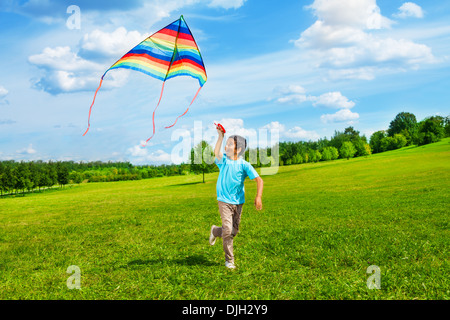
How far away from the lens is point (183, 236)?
11.9 m

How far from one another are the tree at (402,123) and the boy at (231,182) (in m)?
156

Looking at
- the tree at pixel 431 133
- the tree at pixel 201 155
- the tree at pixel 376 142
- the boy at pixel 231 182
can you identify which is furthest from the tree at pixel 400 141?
the boy at pixel 231 182

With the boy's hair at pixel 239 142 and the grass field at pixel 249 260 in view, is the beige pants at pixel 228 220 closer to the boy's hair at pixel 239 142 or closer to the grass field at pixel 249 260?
the grass field at pixel 249 260

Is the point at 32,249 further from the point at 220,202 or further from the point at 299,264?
the point at 299,264

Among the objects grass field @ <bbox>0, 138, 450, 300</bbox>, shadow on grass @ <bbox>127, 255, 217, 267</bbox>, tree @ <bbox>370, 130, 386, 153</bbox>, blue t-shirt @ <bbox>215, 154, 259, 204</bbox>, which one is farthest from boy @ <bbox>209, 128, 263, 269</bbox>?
tree @ <bbox>370, 130, 386, 153</bbox>

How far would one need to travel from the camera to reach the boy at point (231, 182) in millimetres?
7234

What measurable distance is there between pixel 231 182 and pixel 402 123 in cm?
16145

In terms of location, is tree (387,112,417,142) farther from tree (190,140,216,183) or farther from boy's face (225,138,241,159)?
boy's face (225,138,241,159)

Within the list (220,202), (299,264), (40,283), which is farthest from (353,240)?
(40,283)

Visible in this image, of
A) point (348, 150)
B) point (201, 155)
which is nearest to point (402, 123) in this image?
point (348, 150)

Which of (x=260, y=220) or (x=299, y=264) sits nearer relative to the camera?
(x=299, y=264)

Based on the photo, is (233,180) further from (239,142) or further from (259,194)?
(239,142)
